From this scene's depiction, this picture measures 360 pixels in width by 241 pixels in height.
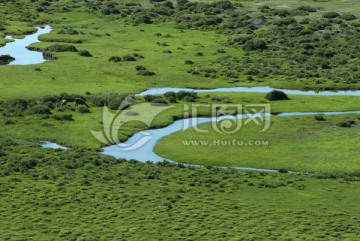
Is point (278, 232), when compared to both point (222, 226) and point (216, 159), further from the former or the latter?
point (216, 159)

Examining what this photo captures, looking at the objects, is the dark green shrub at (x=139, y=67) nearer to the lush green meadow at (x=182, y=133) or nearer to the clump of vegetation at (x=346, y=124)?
the lush green meadow at (x=182, y=133)

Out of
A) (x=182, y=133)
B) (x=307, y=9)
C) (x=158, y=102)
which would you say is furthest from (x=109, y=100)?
(x=307, y=9)

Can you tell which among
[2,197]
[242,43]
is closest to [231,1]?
[242,43]

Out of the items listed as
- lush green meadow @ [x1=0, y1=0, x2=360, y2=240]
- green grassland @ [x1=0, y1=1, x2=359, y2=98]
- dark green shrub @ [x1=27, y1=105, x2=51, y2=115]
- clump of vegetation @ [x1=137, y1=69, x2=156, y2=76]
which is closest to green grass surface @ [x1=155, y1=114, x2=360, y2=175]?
lush green meadow @ [x1=0, y1=0, x2=360, y2=240]

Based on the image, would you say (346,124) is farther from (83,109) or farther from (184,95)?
Answer: (83,109)

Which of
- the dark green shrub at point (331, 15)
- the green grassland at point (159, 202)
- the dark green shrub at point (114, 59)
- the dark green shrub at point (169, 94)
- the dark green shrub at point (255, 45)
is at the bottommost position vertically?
the green grassland at point (159, 202)

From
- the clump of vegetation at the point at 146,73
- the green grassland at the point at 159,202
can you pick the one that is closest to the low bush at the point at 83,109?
the green grassland at the point at 159,202
